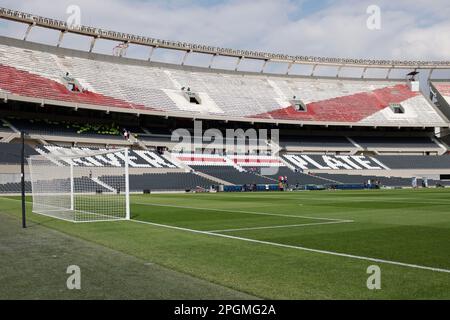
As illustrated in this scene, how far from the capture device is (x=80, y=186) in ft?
104

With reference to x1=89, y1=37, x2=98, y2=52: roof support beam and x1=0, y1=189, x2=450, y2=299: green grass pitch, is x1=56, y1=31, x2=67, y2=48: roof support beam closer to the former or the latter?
x1=89, y1=37, x2=98, y2=52: roof support beam

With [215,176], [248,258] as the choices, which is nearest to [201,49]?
[215,176]

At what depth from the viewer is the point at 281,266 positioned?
728 cm

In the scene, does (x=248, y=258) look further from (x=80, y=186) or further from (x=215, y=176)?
(x=215, y=176)

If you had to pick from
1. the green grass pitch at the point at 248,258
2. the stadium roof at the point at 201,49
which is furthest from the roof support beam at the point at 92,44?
the green grass pitch at the point at 248,258

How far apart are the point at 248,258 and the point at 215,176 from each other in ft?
132

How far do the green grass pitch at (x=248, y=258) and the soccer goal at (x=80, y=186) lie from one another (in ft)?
11.0

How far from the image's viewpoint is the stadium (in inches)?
268

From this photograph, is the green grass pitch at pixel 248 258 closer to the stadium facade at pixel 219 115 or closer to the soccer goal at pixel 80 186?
the soccer goal at pixel 80 186

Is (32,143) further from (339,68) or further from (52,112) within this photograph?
(339,68)

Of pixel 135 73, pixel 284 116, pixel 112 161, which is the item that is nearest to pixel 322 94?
pixel 284 116

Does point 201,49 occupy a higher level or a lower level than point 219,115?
higher

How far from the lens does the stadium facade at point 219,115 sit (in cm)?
4756
